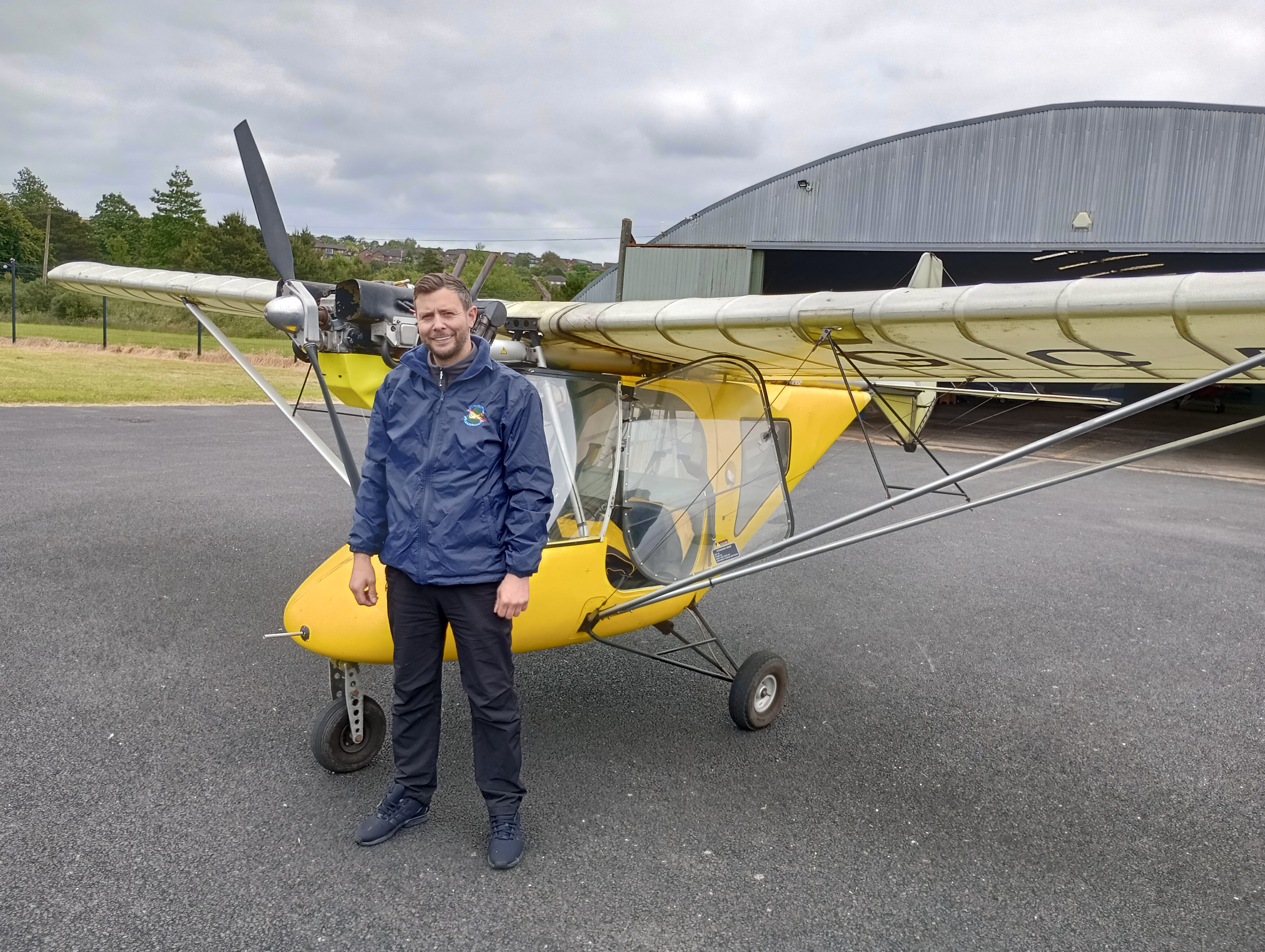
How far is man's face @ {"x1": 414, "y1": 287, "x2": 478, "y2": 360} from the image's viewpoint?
262 centimetres

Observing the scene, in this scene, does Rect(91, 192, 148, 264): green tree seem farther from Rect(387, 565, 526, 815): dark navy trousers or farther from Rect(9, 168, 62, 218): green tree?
Rect(387, 565, 526, 815): dark navy trousers

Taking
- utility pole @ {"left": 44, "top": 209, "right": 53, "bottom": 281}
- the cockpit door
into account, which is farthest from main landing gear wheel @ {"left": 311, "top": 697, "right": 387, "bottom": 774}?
utility pole @ {"left": 44, "top": 209, "right": 53, "bottom": 281}

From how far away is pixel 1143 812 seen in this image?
3455 millimetres

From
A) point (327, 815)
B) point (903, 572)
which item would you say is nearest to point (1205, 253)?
point (903, 572)

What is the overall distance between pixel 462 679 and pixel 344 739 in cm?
83

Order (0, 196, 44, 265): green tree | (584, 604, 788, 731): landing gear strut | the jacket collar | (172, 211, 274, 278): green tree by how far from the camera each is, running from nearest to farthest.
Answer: the jacket collar
(584, 604, 788, 731): landing gear strut
(172, 211, 274, 278): green tree
(0, 196, 44, 265): green tree

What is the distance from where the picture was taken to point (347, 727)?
329cm

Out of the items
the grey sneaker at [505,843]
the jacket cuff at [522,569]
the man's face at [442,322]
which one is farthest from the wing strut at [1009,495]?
the man's face at [442,322]

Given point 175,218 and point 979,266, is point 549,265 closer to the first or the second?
point 175,218

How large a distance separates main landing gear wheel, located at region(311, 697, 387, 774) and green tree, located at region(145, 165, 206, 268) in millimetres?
76323

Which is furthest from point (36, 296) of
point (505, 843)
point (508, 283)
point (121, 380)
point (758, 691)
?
point (508, 283)

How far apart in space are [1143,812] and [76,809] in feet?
13.8

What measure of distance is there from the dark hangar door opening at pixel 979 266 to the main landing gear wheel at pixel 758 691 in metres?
12.2

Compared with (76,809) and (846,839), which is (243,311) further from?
(846,839)
